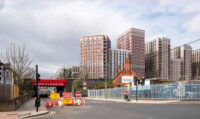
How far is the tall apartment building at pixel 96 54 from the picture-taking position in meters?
85.6

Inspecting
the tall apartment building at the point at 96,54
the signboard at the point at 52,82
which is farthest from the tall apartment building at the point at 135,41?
the signboard at the point at 52,82

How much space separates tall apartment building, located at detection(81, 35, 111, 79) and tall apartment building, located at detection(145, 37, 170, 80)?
12268 millimetres

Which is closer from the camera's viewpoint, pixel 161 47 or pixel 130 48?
pixel 161 47

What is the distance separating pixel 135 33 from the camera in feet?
207

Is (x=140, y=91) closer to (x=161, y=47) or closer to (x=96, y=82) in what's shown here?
(x=161, y=47)

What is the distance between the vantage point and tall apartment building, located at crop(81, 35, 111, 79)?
8556 cm

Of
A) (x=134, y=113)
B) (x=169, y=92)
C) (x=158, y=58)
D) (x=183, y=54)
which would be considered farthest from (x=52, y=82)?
(x=134, y=113)

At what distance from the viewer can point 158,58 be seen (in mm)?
67062

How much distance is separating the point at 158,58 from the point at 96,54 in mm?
27039

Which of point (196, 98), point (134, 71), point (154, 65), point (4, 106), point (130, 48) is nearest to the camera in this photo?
point (4, 106)

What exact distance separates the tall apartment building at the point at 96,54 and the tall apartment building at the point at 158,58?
40.3 feet

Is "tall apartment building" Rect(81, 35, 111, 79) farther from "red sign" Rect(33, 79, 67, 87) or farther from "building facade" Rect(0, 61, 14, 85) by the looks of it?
"building facade" Rect(0, 61, 14, 85)

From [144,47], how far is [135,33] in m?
3.21

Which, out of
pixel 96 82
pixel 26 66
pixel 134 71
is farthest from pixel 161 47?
pixel 96 82
